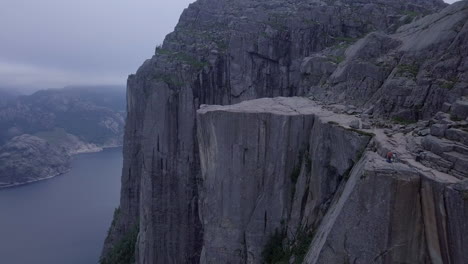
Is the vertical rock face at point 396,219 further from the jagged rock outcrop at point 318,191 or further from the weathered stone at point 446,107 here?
the weathered stone at point 446,107

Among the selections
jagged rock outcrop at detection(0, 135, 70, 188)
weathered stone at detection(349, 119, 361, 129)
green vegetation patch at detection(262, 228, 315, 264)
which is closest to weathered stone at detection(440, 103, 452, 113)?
weathered stone at detection(349, 119, 361, 129)

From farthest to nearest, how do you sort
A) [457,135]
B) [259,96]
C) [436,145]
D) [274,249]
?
[259,96] < [274,249] < [436,145] < [457,135]

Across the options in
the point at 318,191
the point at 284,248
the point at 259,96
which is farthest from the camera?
the point at 259,96

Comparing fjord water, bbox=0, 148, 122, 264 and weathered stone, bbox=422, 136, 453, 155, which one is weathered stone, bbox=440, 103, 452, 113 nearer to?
weathered stone, bbox=422, 136, 453, 155

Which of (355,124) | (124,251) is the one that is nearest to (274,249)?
(355,124)

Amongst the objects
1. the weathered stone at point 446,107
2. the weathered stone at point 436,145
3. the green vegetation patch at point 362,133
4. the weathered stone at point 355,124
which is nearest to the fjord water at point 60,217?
the weathered stone at point 355,124

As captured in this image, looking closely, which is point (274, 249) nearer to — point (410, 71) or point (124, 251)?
point (410, 71)

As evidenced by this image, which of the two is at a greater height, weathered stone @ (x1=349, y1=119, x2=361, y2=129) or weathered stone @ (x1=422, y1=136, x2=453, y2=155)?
weathered stone @ (x1=349, y1=119, x2=361, y2=129)

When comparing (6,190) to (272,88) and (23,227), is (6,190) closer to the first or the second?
(23,227)
